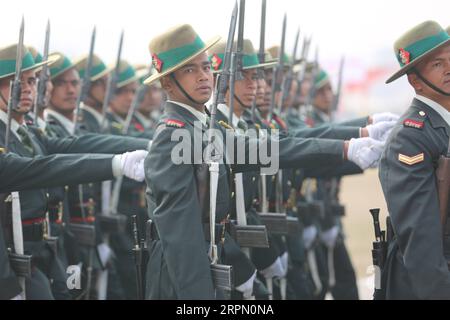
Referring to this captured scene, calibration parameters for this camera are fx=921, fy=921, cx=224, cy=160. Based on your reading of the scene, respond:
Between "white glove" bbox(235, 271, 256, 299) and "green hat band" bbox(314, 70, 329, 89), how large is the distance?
6.21 meters

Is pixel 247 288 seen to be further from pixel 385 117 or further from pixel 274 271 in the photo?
pixel 385 117

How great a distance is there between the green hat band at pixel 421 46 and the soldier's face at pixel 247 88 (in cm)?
237

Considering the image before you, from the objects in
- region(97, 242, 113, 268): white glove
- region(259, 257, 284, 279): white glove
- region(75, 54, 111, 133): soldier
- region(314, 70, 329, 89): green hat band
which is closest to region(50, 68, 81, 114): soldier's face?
region(75, 54, 111, 133): soldier

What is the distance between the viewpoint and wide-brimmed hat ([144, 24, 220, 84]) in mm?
5848

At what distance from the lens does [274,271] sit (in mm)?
7938

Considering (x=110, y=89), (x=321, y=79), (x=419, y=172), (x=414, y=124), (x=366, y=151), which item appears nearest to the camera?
(x=419, y=172)

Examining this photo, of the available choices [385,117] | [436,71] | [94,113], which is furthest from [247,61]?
[94,113]

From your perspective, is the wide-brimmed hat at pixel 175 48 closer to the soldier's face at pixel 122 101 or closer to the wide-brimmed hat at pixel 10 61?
the wide-brimmed hat at pixel 10 61

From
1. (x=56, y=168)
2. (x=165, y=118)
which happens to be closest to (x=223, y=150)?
(x=165, y=118)

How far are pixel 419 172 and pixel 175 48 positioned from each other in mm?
1805

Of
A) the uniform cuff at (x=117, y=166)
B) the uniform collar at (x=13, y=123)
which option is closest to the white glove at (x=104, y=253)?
the uniform collar at (x=13, y=123)

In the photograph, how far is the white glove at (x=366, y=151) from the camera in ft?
19.5

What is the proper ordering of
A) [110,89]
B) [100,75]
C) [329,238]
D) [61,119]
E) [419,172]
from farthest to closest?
[329,238]
[100,75]
[110,89]
[61,119]
[419,172]

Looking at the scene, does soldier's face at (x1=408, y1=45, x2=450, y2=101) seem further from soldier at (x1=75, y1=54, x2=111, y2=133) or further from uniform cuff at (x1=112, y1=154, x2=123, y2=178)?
soldier at (x1=75, y1=54, x2=111, y2=133)
